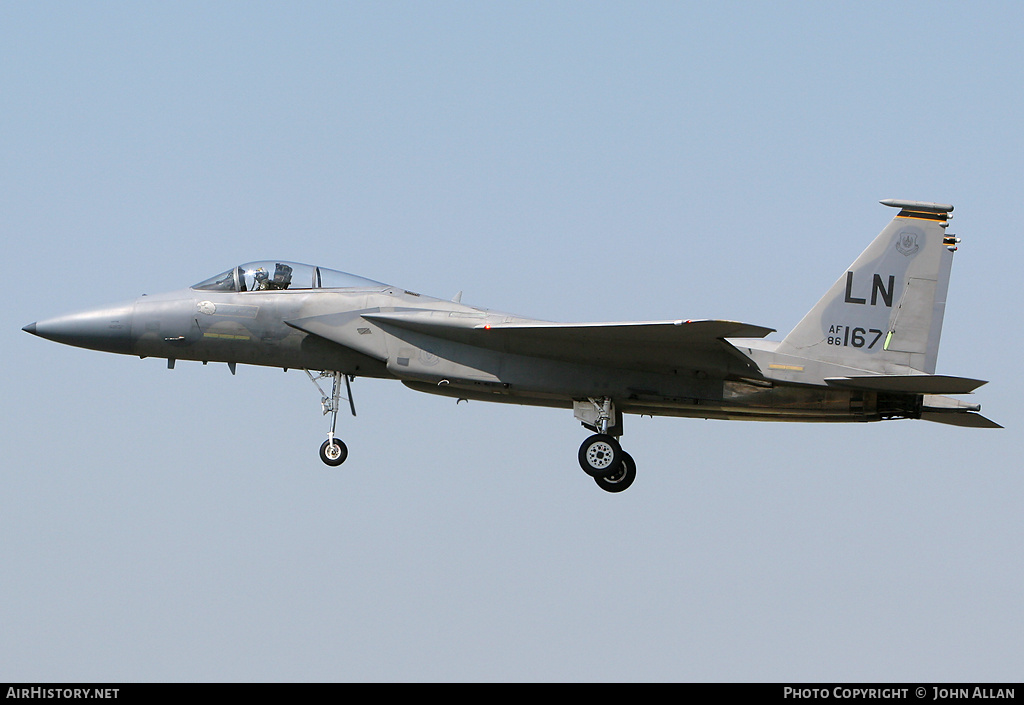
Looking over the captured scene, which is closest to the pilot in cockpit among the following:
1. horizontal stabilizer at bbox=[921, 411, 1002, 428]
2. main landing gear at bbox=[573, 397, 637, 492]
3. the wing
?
the wing

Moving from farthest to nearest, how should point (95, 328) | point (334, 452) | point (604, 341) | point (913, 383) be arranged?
1. point (95, 328)
2. point (334, 452)
3. point (604, 341)
4. point (913, 383)

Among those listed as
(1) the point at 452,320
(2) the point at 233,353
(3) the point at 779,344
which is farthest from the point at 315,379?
(3) the point at 779,344

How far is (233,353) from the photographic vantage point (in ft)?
61.6

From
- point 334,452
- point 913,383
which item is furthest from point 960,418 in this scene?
point 334,452

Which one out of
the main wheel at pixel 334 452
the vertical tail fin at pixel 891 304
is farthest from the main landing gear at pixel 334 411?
the vertical tail fin at pixel 891 304

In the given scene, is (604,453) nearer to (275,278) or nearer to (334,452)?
(334,452)

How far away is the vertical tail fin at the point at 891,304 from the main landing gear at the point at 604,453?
2724 millimetres

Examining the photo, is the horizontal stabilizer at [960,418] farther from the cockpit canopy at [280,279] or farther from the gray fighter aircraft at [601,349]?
the cockpit canopy at [280,279]

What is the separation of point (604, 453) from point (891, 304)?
4616 mm

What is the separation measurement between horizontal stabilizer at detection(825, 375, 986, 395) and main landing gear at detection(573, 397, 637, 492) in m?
3.08

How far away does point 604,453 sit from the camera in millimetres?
18062

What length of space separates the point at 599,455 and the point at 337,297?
4.50 metres
